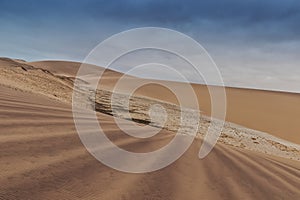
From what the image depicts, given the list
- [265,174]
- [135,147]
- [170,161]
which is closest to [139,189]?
[170,161]

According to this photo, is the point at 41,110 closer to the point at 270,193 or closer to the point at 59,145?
the point at 59,145

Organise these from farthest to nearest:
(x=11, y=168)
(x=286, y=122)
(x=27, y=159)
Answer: (x=286, y=122), (x=27, y=159), (x=11, y=168)

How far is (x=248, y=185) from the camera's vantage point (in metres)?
3.09

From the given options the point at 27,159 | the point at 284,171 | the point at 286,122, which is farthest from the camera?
the point at 286,122

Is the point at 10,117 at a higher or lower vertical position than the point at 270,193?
higher

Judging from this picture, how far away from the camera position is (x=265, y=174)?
3641mm

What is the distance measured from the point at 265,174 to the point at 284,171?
588mm

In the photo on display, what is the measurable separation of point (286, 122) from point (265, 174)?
1466cm

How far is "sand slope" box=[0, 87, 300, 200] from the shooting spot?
7.25 feet

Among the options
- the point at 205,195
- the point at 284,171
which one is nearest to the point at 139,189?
the point at 205,195

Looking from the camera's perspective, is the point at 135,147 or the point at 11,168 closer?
the point at 11,168

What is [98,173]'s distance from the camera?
262 centimetres

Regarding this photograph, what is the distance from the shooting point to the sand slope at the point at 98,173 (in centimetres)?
221

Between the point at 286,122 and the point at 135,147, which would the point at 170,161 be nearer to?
the point at 135,147
